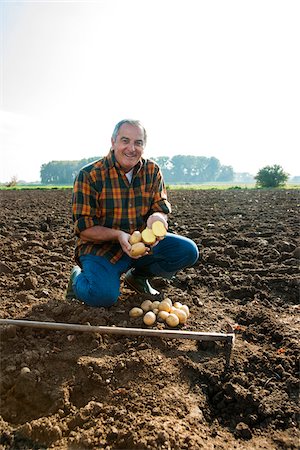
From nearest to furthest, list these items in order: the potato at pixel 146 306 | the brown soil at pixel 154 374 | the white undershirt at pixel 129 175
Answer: the brown soil at pixel 154 374, the potato at pixel 146 306, the white undershirt at pixel 129 175

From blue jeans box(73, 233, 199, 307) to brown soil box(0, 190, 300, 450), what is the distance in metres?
0.14

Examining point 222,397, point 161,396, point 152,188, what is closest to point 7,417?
point 161,396

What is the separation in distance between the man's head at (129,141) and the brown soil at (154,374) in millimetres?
1288

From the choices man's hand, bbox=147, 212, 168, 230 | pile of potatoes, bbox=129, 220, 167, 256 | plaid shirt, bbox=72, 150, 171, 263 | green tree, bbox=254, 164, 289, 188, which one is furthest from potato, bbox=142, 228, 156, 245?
green tree, bbox=254, 164, 289, 188

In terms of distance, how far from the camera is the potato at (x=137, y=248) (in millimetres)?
3242

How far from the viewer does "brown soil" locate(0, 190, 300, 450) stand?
2.17m

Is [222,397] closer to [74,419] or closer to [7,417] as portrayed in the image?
[74,419]

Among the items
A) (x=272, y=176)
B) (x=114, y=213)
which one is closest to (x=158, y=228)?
(x=114, y=213)

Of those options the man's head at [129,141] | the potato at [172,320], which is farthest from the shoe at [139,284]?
the man's head at [129,141]

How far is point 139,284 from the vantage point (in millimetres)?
3930

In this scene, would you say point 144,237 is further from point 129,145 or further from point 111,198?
point 129,145

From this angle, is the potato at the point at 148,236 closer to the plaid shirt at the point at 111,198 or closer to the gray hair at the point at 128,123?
the plaid shirt at the point at 111,198

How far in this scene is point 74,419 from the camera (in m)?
2.27

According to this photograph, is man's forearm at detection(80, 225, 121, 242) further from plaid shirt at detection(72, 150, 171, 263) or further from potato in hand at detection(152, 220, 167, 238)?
potato in hand at detection(152, 220, 167, 238)
